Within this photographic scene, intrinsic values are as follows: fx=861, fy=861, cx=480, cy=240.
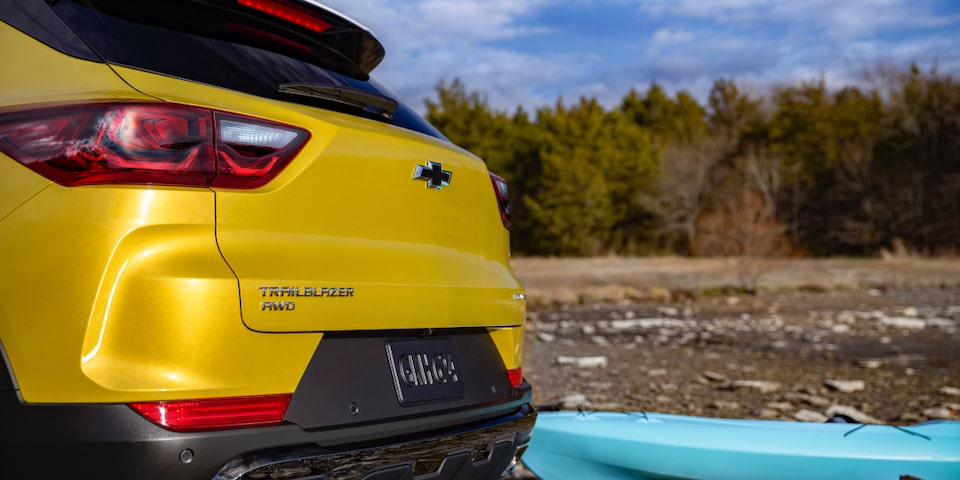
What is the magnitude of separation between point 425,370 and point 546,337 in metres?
9.67

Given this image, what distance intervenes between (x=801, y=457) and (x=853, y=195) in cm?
4738

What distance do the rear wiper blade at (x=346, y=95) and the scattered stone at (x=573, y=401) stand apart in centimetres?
398

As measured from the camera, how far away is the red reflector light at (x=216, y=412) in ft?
6.23

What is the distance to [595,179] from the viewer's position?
157 feet

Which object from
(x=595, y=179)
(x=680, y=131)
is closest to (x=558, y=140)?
(x=595, y=179)

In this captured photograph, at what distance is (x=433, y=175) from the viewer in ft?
8.41

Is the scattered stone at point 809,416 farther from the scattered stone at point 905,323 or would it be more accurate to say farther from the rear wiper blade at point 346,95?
the scattered stone at point 905,323

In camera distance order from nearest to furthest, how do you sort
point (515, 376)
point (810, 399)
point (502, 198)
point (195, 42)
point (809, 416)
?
point (195, 42)
point (515, 376)
point (502, 198)
point (809, 416)
point (810, 399)

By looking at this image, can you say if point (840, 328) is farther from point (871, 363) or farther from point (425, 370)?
point (425, 370)

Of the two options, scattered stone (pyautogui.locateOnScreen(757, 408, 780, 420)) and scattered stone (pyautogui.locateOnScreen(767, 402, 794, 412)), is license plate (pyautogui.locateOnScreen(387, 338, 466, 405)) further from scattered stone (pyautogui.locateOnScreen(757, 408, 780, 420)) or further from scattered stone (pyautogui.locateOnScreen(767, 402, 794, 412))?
scattered stone (pyautogui.locateOnScreen(767, 402, 794, 412))

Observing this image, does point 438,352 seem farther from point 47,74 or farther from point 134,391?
point 47,74

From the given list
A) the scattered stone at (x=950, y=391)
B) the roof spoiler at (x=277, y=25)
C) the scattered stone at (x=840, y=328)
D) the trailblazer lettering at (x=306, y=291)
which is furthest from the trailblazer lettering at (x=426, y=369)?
the scattered stone at (x=840, y=328)

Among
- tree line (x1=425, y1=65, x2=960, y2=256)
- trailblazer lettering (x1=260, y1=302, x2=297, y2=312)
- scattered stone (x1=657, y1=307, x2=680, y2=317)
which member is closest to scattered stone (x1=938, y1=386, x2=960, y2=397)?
trailblazer lettering (x1=260, y1=302, x2=297, y2=312)

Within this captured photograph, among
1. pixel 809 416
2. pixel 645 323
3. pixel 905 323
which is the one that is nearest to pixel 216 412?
pixel 809 416
